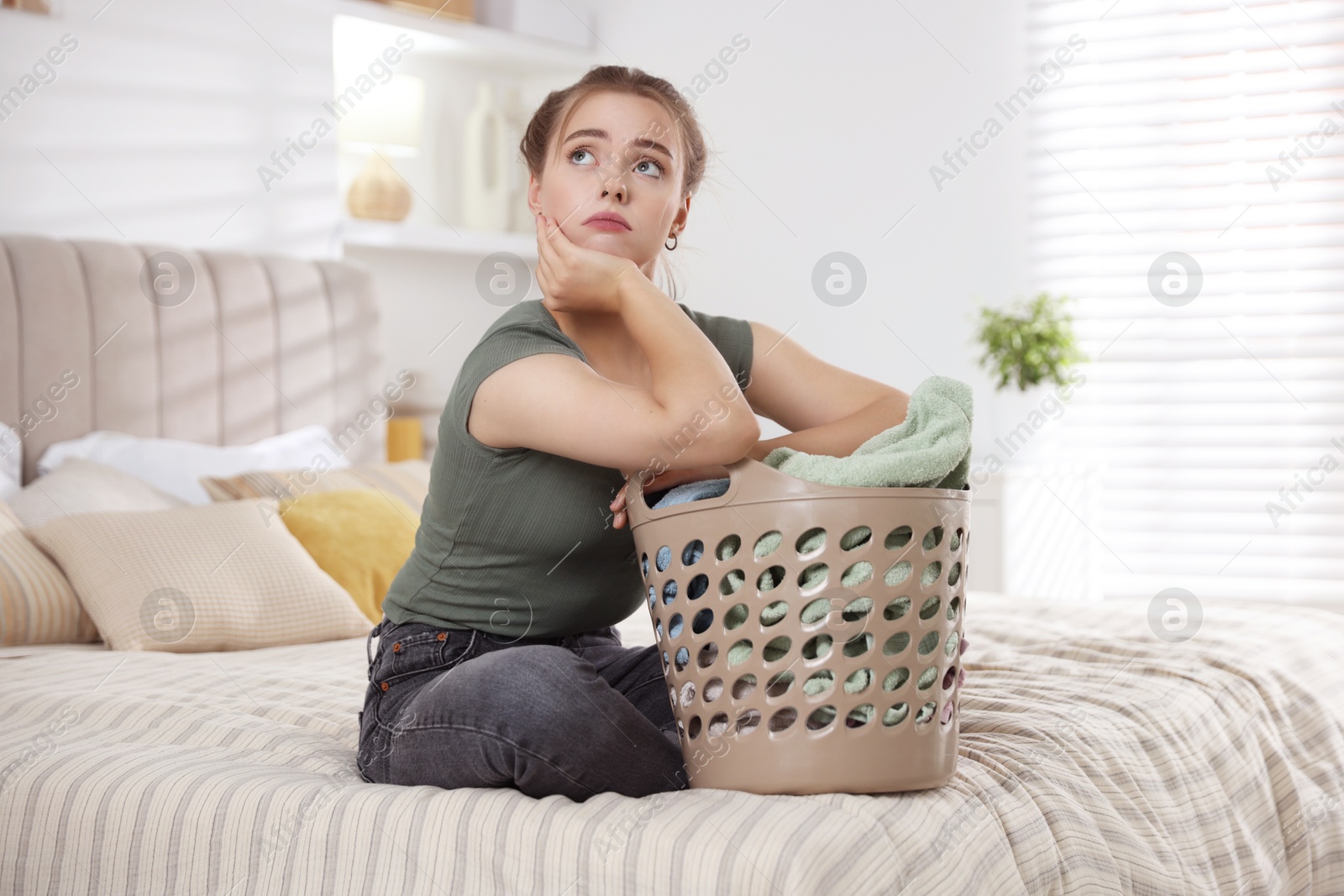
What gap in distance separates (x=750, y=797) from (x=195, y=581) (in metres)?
1.35

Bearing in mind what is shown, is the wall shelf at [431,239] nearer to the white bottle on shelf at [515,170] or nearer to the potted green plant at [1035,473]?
the white bottle on shelf at [515,170]

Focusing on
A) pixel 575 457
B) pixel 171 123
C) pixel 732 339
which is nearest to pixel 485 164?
pixel 171 123

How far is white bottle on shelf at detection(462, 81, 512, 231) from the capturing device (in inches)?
146

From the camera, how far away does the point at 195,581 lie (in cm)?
202

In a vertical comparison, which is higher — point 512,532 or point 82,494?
point 512,532

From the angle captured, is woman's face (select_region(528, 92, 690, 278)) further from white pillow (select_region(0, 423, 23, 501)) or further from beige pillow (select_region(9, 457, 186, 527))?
white pillow (select_region(0, 423, 23, 501))

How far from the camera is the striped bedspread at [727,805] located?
36.3 inches

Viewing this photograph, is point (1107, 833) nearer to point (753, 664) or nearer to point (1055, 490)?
point (753, 664)

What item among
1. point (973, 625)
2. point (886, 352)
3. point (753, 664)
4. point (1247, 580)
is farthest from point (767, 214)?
point (753, 664)

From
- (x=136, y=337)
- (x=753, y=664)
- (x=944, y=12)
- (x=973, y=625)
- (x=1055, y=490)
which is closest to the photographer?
(x=753, y=664)

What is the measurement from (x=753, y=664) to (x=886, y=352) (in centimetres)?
292

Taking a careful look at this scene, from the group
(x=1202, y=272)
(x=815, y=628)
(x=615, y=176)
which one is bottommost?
(x=815, y=628)

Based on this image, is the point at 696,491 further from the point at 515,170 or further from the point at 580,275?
the point at 515,170

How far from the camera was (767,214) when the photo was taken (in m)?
3.84
